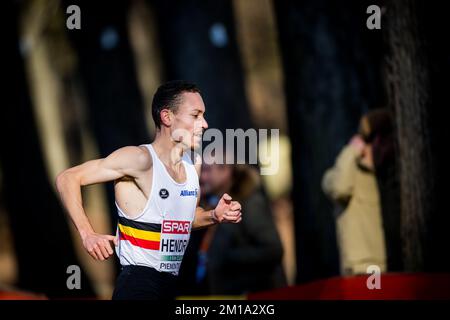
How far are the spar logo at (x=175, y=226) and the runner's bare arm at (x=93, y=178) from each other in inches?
11.2

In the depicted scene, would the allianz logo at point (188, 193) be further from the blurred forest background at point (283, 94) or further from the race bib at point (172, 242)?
the blurred forest background at point (283, 94)

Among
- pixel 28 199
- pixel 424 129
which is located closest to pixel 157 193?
pixel 424 129

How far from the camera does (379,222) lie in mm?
9727

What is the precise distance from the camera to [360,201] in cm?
967

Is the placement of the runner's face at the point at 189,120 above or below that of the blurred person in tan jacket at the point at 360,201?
above

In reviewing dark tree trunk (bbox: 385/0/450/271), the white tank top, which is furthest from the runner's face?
dark tree trunk (bbox: 385/0/450/271)

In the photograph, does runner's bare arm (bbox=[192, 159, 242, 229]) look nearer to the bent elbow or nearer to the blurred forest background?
the bent elbow

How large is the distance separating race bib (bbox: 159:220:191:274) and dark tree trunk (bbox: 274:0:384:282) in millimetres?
5491

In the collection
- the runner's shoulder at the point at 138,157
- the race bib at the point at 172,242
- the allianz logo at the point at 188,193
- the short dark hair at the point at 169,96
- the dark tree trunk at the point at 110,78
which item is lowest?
the race bib at the point at 172,242

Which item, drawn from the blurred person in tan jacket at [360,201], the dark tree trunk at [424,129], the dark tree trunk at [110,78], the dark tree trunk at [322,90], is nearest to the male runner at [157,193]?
the dark tree trunk at [424,129]

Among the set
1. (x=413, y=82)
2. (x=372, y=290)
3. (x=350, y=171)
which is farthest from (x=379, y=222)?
(x=372, y=290)

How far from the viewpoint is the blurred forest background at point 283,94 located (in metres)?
9.11

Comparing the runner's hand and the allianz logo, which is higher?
the allianz logo

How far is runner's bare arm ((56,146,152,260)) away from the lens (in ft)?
18.7
